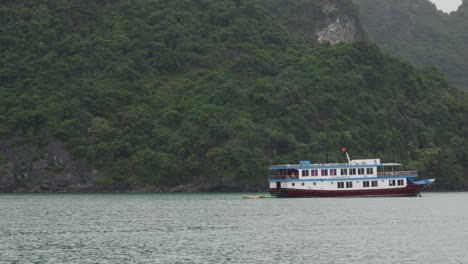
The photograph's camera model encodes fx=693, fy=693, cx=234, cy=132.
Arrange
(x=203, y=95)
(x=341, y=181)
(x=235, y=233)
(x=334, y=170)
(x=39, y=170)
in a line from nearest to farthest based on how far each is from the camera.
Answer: (x=235, y=233), (x=334, y=170), (x=341, y=181), (x=39, y=170), (x=203, y=95)

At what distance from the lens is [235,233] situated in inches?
1748

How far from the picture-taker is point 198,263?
33.0m

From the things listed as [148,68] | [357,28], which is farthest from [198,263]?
[357,28]

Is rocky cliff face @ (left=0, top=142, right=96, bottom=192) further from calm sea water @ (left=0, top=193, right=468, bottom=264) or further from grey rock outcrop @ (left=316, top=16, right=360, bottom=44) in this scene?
grey rock outcrop @ (left=316, top=16, right=360, bottom=44)

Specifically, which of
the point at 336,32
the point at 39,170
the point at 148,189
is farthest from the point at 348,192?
the point at 336,32

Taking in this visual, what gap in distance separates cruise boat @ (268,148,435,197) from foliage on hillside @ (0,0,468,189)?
68.3ft

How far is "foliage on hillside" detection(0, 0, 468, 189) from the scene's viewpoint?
103m

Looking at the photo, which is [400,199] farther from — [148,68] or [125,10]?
[125,10]

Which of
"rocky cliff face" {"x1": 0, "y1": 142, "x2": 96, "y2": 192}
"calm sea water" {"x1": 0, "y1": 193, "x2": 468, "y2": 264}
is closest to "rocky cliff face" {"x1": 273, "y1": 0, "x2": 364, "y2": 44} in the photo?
"rocky cliff face" {"x1": 0, "y1": 142, "x2": 96, "y2": 192}

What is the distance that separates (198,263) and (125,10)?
358 ft

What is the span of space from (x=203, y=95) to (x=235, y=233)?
72.4 meters

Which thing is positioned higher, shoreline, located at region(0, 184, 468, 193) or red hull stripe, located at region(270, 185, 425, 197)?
shoreline, located at region(0, 184, 468, 193)

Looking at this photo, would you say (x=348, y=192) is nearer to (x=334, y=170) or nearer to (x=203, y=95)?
(x=334, y=170)

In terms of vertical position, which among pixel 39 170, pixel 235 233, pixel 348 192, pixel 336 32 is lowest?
pixel 235 233
